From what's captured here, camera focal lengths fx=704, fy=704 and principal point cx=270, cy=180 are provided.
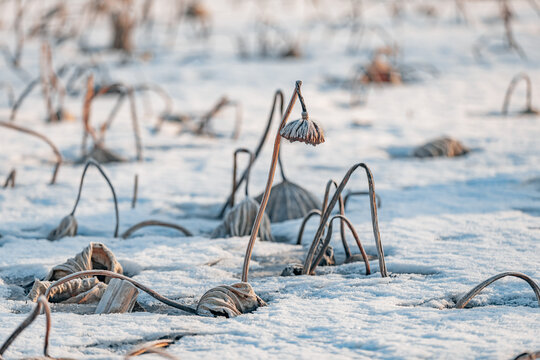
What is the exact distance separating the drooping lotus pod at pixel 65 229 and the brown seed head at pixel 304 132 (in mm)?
1099

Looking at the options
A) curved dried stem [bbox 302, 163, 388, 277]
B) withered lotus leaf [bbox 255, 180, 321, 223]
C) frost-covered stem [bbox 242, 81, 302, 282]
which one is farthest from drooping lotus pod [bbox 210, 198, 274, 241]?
frost-covered stem [bbox 242, 81, 302, 282]

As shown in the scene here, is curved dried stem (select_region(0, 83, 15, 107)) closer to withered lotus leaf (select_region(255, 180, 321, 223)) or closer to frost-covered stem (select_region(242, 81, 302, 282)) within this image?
withered lotus leaf (select_region(255, 180, 321, 223))

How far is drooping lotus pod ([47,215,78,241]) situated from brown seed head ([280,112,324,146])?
3.61 feet

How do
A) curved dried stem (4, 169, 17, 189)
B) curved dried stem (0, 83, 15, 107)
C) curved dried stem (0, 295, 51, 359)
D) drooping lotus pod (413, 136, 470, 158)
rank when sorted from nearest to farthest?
1. curved dried stem (0, 295, 51, 359)
2. curved dried stem (4, 169, 17, 189)
3. drooping lotus pod (413, 136, 470, 158)
4. curved dried stem (0, 83, 15, 107)

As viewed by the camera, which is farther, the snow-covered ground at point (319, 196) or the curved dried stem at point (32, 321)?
the snow-covered ground at point (319, 196)

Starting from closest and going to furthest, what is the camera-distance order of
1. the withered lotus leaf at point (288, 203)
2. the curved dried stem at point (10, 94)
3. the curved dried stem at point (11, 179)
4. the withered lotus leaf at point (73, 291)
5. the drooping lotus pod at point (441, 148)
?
1. the withered lotus leaf at point (73, 291)
2. the withered lotus leaf at point (288, 203)
3. the curved dried stem at point (11, 179)
4. the drooping lotus pod at point (441, 148)
5. the curved dried stem at point (10, 94)

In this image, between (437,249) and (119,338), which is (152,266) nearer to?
(119,338)

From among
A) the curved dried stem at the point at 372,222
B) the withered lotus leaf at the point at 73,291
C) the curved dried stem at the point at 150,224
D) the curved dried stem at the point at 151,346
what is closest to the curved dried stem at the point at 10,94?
the curved dried stem at the point at 150,224

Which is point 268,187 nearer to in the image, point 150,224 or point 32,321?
point 32,321

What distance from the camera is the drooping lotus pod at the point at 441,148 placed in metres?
3.53

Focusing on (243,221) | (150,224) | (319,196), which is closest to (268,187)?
(243,221)

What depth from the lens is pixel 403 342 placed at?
1480 millimetres

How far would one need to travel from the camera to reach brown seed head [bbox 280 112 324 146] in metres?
1.52

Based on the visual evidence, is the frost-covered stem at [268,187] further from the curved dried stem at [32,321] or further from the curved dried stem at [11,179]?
the curved dried stem at [11,179]
